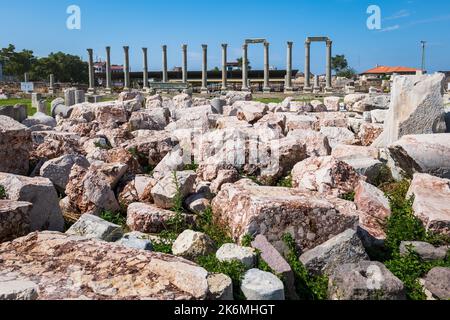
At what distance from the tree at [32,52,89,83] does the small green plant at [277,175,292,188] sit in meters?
70.8

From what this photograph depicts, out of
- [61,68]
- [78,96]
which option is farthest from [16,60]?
[78,96]

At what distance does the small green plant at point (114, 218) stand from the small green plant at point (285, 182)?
2.54 meters

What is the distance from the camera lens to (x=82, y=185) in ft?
22.2

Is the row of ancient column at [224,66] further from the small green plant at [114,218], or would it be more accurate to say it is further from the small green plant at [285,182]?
the small green plant at [114,218]

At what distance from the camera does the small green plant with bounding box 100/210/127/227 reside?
21.3 ft

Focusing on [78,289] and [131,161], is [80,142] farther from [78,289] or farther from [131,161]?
[78,289]

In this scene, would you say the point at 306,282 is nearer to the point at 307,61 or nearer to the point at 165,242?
the point at 165,242

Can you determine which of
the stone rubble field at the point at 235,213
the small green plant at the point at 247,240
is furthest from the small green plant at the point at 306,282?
the small green plant at the point at 247,240

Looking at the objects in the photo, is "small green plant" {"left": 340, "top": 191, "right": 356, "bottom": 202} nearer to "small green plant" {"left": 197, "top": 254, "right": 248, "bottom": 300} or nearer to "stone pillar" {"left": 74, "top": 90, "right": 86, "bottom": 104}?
"small green plant" {"left": 197, "top": 254, "right": 248, "bottom": 300}

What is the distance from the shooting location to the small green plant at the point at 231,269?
4248 mm

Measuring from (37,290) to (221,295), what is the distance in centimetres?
144

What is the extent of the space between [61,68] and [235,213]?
239 ft

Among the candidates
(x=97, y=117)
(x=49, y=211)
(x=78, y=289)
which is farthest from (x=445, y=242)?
(x=97, y=117)
